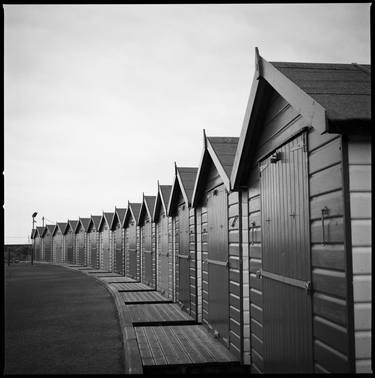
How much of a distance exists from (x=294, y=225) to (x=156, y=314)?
8.43 meters

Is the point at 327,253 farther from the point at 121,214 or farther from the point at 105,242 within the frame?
the point at 105,242

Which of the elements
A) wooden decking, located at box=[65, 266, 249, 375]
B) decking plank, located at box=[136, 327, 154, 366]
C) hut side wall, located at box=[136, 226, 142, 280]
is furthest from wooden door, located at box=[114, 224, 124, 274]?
decking plank, located at box=[136, 327, 154, 366]

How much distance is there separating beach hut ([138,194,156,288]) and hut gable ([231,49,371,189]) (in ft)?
45.3

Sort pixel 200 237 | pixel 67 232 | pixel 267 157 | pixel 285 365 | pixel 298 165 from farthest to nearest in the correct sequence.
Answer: pixel 67 232 < pixel 200 237 < pixel 267 157 < pixel 285 365 < pixel 298 165

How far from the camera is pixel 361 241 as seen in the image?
12.1 feet

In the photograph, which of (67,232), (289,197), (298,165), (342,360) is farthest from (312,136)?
(67,232)

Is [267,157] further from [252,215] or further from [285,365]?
[285,365]

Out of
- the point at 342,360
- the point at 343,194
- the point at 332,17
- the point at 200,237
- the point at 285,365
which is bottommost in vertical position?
the point at 285,365

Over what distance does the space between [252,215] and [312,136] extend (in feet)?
8.61

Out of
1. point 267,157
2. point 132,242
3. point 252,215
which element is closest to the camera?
point 267,157

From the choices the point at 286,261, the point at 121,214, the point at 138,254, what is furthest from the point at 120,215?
the point at 286,261

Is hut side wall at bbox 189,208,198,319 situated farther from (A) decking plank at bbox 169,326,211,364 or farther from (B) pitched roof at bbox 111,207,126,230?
(B) pitched roof at bbox 111,207,126,230

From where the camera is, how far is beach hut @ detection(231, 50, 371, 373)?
3.69m

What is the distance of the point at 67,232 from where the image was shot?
43781 mm
